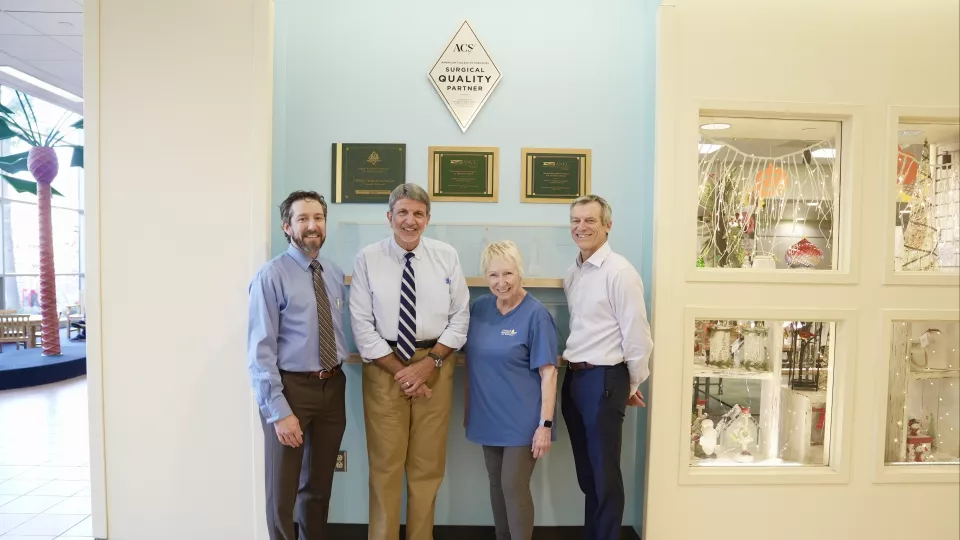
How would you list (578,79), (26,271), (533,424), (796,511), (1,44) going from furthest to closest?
(26,271) < (1,44) < (578,79) < (796,511) < (533,424)

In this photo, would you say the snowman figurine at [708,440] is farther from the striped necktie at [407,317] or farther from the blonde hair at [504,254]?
the striped necktie at [407,317]

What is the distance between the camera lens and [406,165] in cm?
260

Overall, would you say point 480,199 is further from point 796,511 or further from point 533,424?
point 796,511

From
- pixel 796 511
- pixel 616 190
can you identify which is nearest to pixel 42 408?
pixel 616 190

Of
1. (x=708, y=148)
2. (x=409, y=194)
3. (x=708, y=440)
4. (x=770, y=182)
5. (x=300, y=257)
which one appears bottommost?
(x=708, y=440)

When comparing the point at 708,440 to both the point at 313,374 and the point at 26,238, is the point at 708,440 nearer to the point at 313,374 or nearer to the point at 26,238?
the point at 313,374

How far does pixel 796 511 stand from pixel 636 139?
183 centimetres

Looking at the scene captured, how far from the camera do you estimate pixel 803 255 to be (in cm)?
237

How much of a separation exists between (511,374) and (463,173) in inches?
39.5

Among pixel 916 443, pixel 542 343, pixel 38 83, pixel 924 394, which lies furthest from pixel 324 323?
pixel 38 83

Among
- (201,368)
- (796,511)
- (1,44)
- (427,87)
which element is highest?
(1,44)

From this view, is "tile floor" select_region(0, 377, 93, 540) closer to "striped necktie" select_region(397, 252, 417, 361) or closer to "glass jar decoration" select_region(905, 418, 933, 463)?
"striped necktie" select_region(397, 252, 417, 361)

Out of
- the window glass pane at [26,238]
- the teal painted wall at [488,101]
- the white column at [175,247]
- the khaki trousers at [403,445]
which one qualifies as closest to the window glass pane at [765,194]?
the teal painted wall at [488,101]

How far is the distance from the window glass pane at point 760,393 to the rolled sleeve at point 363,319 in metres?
1.44
